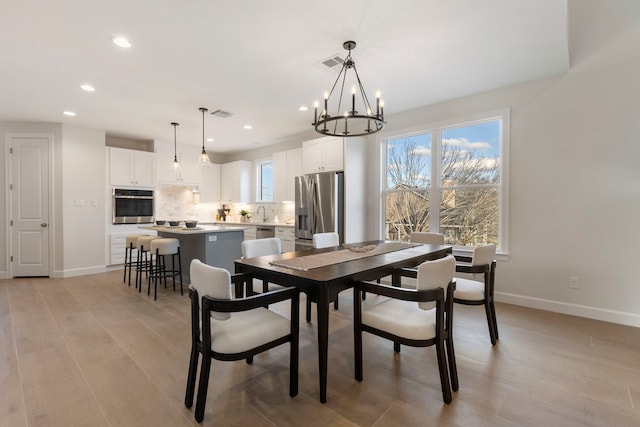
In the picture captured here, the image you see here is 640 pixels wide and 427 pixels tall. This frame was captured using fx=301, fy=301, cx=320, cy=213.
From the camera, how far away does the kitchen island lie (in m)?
4.30

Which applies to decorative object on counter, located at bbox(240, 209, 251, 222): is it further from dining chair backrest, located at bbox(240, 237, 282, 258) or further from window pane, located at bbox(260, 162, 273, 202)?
dining chair backrest, located at bbox(240, 237, 282, 258)

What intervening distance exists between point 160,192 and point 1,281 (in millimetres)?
2876

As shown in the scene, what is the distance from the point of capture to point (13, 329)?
2.96m

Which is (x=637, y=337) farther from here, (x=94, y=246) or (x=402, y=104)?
(x=94, y=246)

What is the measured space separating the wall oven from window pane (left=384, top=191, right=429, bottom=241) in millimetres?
4789

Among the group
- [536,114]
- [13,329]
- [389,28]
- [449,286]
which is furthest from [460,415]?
[13,329]

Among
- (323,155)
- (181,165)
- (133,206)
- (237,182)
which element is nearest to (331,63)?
(323,155)

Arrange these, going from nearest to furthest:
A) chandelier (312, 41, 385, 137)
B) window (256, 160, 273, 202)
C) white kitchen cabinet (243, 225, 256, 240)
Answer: chandelier (312, 41, 385, 137) < white kitchen cabinet (243, 225, 256, 240) < window (256, 160, 273, 202)

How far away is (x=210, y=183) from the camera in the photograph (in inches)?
291

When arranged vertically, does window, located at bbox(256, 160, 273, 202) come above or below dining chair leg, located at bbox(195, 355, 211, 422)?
above

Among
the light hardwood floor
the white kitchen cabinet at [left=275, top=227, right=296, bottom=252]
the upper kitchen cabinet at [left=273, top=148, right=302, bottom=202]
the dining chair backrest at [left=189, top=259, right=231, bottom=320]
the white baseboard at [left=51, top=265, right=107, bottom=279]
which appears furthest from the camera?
the upper kitchen cabinet at [left=273, top=148, right=302, bottom=202]

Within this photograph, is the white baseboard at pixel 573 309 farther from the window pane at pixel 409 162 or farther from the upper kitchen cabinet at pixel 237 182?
the upper kitchen cabinet at pixel 237 182

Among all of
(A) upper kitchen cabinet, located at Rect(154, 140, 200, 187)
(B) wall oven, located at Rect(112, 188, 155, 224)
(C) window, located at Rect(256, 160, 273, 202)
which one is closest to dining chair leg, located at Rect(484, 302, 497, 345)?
(C) window, located at Rect(256, 160, 273, 202)

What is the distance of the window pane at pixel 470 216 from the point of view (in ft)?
12.9
